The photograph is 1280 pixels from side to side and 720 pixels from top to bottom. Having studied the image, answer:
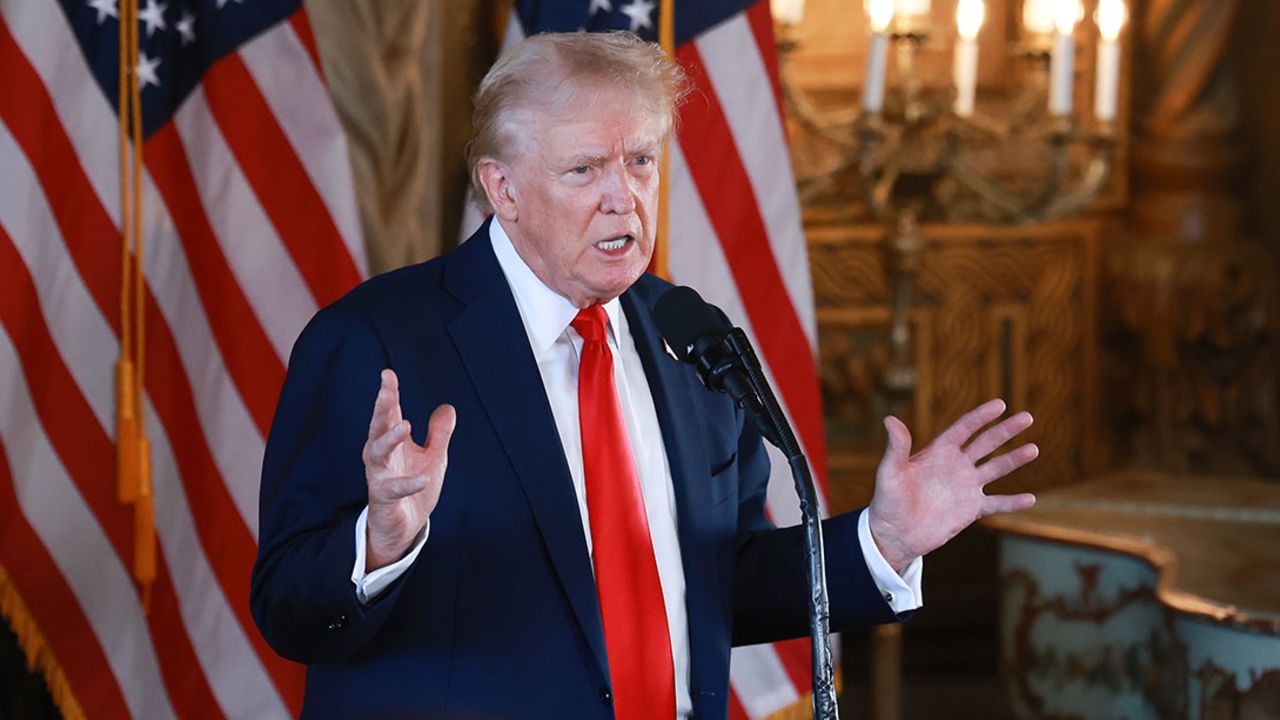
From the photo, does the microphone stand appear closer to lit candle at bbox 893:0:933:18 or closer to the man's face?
the man's face

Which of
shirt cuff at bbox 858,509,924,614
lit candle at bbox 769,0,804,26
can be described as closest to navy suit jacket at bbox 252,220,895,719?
shirt cuff at bbox 858,509,924,614

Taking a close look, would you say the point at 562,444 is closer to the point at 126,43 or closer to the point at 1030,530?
the point at 126,43

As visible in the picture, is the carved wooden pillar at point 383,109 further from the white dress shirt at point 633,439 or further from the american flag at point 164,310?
the white dress shirt at point 633,439

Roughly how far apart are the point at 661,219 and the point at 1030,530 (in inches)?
57.2

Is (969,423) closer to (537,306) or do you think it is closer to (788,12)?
(537,306)

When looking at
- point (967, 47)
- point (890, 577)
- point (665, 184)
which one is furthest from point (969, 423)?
point (967, 47)

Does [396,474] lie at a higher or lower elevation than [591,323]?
lower

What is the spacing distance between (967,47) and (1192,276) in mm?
1627

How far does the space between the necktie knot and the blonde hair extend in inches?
8.6

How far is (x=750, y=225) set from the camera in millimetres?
3021

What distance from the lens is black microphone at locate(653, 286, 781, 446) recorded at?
1.56 metres

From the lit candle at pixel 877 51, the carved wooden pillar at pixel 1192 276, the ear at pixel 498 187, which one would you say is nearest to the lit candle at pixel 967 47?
the lit candle at pixel 877 51

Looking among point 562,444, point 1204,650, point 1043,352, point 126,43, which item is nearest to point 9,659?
point 126,43

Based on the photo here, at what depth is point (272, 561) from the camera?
178cm
